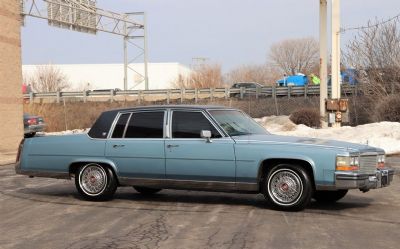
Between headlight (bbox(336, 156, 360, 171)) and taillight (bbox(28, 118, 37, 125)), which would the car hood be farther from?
taillight (bbox(28, 118, 37, 125))

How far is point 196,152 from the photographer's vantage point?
8602 millimetres

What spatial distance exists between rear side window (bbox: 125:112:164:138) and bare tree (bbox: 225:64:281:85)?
75895mm

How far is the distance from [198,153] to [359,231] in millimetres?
2776

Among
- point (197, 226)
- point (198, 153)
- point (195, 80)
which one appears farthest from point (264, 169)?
point (195, 80)

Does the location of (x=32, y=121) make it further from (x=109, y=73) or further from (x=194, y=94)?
(x=109, y=73)

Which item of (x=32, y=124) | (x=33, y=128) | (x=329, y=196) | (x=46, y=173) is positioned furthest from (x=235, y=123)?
(x=32, y=124)

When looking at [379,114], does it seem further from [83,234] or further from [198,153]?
[83,234]

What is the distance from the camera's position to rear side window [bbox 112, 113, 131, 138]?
30.8 feet

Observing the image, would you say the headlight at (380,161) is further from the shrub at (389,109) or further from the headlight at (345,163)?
the shrub at (389,109)

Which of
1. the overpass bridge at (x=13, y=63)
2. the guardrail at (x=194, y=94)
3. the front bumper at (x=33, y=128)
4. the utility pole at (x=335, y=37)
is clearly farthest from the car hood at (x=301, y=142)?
the guardrail at (x=194, y=94)

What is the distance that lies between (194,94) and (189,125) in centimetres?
3497

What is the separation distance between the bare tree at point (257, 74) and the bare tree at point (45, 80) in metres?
25.9

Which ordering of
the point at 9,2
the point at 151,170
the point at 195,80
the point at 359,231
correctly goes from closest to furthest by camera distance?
1. the point at 359,231
2. the point at 151,170
3. the point at 9,2
4. the point at 195,80

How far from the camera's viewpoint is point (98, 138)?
9.45m
